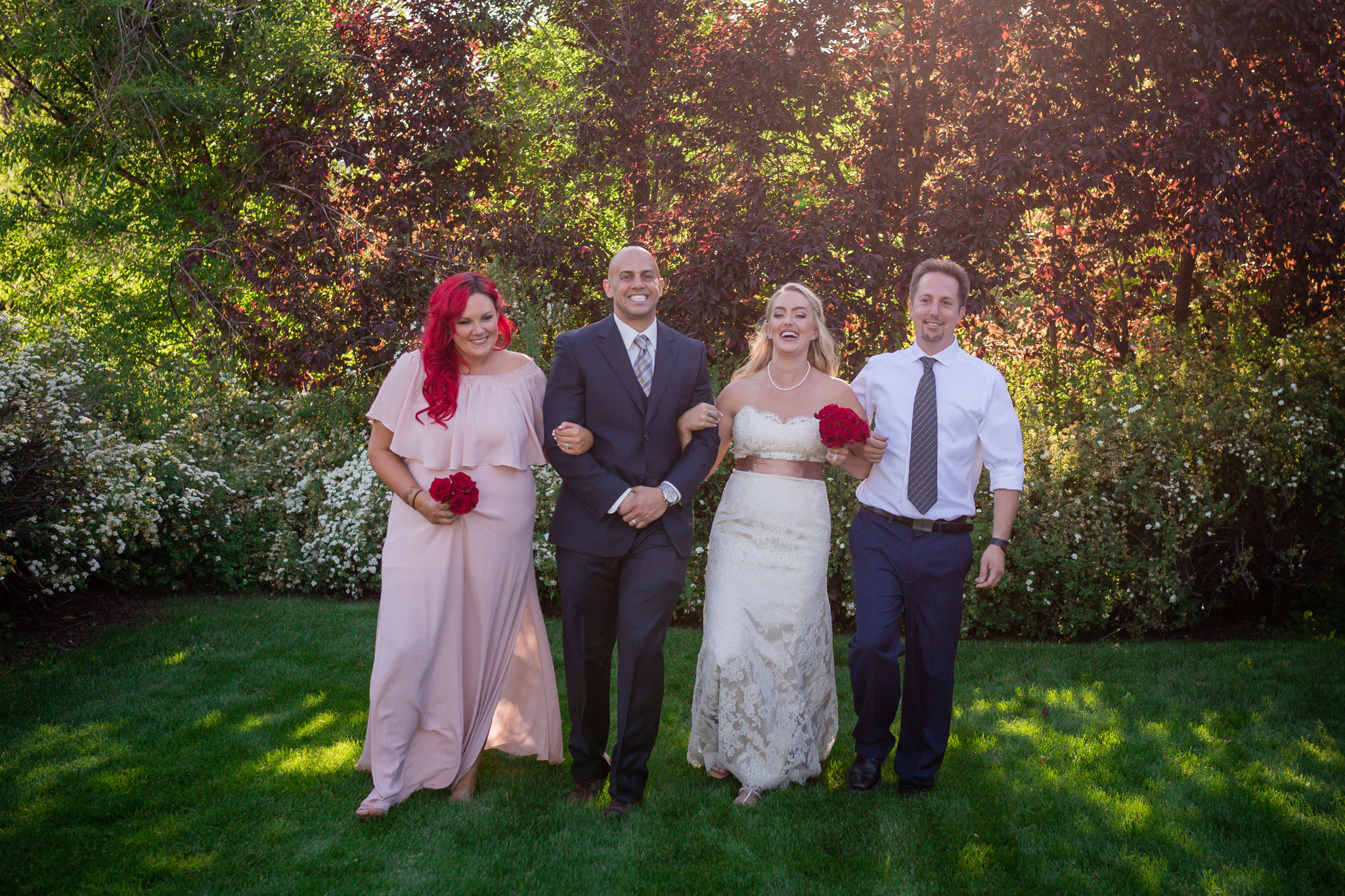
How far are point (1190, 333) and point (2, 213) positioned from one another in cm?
1355

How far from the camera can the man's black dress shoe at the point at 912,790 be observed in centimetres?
425

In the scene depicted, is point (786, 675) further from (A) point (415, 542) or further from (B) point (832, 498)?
(B) point (832, 498)

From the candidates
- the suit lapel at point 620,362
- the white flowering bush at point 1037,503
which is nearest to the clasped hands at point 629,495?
the suit lapel at point 620,362

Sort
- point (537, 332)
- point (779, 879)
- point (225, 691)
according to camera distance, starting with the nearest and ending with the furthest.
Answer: point (779, 879) → point (225, 691) → point (537, 332)

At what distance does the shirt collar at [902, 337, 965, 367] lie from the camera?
4348mm

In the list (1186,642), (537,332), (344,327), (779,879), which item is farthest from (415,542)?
(344,327)

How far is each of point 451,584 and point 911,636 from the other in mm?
2134

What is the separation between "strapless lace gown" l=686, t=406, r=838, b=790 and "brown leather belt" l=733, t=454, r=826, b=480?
0.02 meters

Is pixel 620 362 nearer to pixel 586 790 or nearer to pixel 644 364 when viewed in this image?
pixel 644 364

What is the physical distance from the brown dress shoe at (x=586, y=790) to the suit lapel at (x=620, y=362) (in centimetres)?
176

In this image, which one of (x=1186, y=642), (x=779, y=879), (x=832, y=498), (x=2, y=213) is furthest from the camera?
(x=2, y=213)

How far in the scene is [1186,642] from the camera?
6.83 metres

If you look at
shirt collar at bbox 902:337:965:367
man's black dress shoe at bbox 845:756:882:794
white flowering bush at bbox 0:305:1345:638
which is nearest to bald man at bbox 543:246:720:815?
man's black dress shoe at bbox 845:756:882:794

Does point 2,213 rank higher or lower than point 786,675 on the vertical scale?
higher
